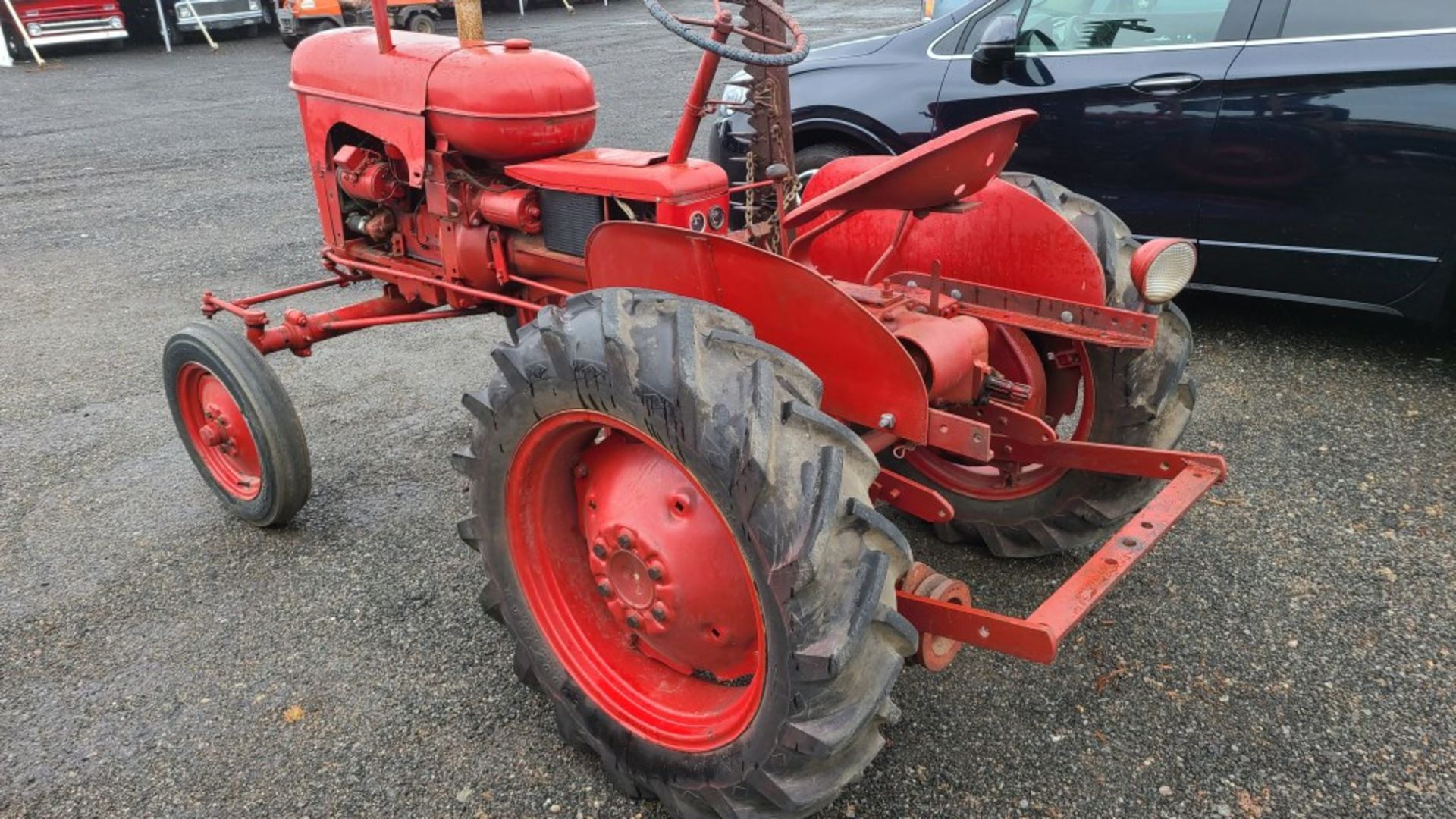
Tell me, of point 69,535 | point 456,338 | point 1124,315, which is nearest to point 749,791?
point 1124,315

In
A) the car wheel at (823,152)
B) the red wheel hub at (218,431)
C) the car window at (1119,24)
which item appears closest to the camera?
the red wheel hub at (218,431)

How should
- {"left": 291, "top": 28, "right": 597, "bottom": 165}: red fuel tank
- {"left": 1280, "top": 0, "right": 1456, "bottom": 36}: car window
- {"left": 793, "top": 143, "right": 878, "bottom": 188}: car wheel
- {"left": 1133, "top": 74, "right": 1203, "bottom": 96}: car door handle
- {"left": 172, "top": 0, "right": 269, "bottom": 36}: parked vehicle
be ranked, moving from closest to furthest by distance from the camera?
1. {"left": 291, "top": 28, "right": 597, "bottom": 165}: red fuel tank
2. {"left": 1280, "top": 0, "right": 1456, "bottom": 36}: car window
3. {"left": 1133, "top": 74, "right": 1203, "bottom": 96}: car door handle
4. {"left": 793, "top": 143, "right": 878, "bottom": 188}: car wheel
5. {"left": 172, "top": 0, "right": 269, "bottom": 36}: parked vehicle

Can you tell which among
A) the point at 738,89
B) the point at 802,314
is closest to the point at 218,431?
the point at 802,314

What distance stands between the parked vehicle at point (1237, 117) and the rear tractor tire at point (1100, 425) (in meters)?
1.87

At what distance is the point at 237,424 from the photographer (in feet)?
10.4

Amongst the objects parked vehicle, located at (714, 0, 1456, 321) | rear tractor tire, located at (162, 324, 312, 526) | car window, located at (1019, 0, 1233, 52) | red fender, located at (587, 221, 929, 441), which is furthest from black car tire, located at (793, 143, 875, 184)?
red fender, located at (587, 221, 929, 441)

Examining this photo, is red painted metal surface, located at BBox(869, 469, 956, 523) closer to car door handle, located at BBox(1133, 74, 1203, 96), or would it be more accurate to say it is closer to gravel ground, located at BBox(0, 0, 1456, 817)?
gravel ground, located at BBox(0, 0, 1456, 817)

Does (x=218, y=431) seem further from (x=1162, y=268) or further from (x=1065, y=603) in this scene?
(x=1162, y=268)

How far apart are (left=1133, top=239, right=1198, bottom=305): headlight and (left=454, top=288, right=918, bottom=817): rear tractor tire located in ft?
2.98

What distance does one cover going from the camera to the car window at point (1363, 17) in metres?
3.81

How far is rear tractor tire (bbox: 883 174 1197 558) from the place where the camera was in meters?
2.54

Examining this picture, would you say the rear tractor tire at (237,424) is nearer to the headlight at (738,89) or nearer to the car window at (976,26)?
the headlight at (738,89)

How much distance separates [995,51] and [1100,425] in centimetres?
244

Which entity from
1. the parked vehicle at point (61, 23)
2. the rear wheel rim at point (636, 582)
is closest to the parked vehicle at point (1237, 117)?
the rear wheel rim at point (636, 582)
